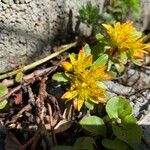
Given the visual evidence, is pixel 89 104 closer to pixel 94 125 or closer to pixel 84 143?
pixel 94 125

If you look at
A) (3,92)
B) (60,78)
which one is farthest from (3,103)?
(60,78)

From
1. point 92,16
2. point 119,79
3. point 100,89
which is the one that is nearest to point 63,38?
point 92,16

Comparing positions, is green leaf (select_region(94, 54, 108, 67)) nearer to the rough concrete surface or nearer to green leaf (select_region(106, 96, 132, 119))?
green leaf (select_region(106, 96, 132, 119))

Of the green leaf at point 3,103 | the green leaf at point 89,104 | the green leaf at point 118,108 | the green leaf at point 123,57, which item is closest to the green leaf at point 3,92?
the green leaf at point 3,103

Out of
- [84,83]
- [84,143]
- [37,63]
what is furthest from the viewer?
[37,63]

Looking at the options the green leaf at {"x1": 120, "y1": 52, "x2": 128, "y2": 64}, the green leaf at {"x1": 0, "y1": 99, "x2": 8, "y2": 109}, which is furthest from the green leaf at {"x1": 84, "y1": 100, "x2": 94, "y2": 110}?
the green leaf at {"x1": 0, "y1": 99, "x2": 8, "y2": 109}

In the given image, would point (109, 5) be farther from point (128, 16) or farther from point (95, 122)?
point (95, 122)

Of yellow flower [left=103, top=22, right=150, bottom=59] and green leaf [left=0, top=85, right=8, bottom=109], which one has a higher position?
yellow flower [left=103, top=22, right=150, bottom=59]
